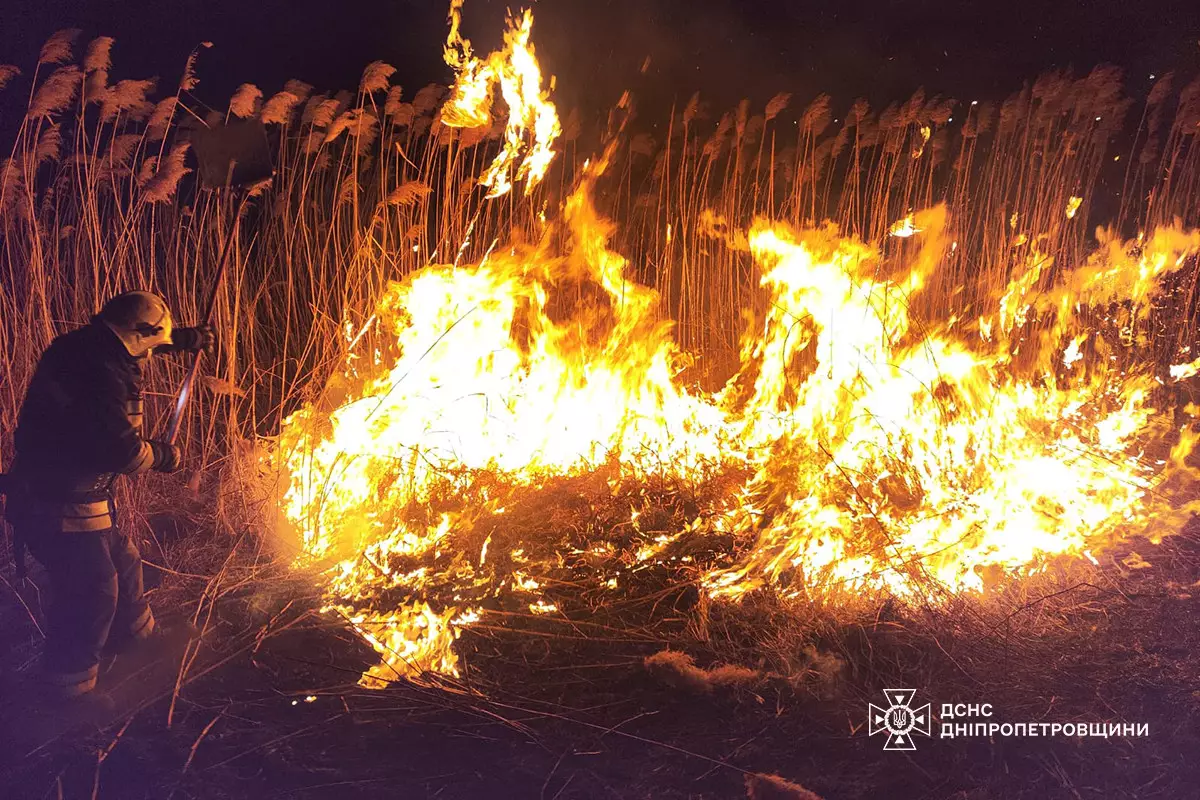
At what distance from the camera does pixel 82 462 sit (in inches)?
103

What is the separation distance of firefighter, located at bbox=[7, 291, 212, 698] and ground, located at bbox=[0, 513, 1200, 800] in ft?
0.86

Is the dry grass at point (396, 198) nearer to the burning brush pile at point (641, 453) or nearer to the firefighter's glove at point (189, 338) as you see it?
the burning brush pile at point (641, 453)

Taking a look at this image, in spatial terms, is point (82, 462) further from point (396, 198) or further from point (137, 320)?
point (396, 198)

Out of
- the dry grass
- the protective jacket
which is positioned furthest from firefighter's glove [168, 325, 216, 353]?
the dry grass

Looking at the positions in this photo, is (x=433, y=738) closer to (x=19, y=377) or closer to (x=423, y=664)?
(x=423, y=664)

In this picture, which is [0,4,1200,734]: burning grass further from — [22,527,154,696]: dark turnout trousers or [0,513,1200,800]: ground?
[22,527,154,696]: dark turnout trousers

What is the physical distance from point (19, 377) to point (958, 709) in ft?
13.7

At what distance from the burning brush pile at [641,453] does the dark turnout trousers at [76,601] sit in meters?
0.83

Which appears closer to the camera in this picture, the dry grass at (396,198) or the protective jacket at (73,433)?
the protective jacket at (73,433)

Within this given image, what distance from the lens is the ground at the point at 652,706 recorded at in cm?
228

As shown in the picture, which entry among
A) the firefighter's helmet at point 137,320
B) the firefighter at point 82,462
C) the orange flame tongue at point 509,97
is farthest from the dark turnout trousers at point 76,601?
the orange flame tongue at point 509,97

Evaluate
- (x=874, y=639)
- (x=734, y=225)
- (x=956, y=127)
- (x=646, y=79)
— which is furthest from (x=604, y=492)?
(x=956, y=127)

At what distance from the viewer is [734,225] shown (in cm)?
555

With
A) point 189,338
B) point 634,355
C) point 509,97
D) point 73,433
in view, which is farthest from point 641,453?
point 73,433
